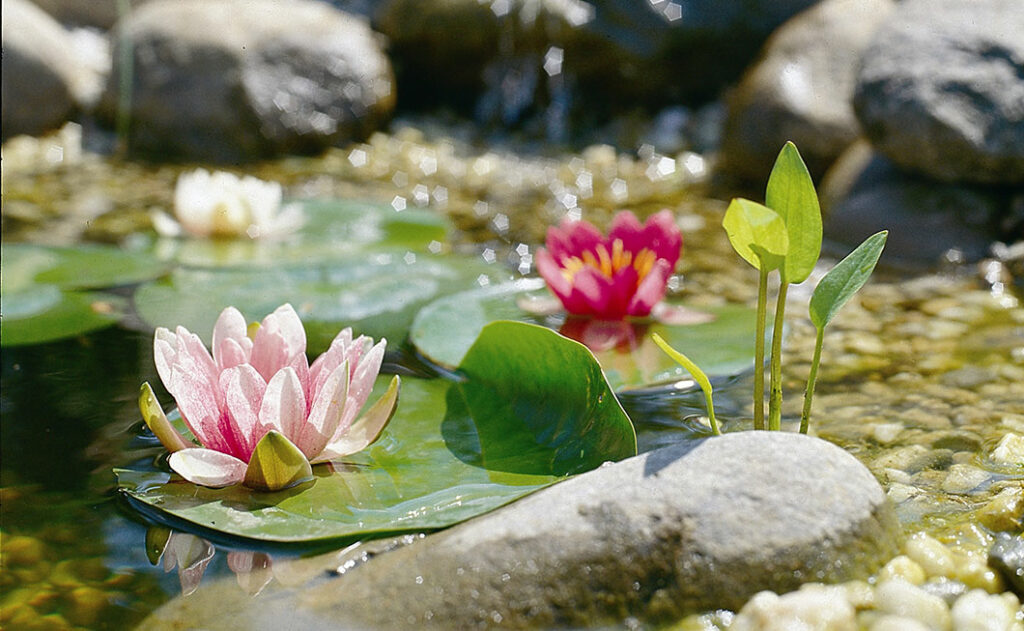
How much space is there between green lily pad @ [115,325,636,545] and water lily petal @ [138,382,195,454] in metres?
0.08

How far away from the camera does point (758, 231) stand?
4.56 ft

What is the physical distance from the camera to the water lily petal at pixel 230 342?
1631 millimetres

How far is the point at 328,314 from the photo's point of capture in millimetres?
2441

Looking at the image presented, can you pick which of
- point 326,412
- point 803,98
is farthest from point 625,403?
point 803,98


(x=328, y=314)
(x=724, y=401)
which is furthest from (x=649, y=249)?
(x=328, y=314)

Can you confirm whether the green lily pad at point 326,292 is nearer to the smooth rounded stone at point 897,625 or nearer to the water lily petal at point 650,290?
the water lily petal at point 650,290

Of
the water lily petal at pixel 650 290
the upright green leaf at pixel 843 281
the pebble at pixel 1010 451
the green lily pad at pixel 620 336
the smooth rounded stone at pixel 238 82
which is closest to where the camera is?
the upright green leaf at pixel 843 281

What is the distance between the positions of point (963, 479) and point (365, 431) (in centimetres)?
108

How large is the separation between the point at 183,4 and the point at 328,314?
3.60 meters

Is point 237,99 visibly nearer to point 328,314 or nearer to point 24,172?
point 24,172

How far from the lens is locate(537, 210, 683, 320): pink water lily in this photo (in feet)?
7.41

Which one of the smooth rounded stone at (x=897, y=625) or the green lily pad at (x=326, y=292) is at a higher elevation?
the smooth rounded stone at (x=897, y=625)

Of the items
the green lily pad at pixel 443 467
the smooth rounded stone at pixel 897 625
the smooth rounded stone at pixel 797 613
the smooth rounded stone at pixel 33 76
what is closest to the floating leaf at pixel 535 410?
the green lily pad at pixel 443 467

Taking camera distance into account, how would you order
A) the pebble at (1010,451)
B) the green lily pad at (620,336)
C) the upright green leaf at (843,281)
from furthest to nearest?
the green lily pad at (620,336), the pebble at (1010,451), the upright green leaf at (843,281)
